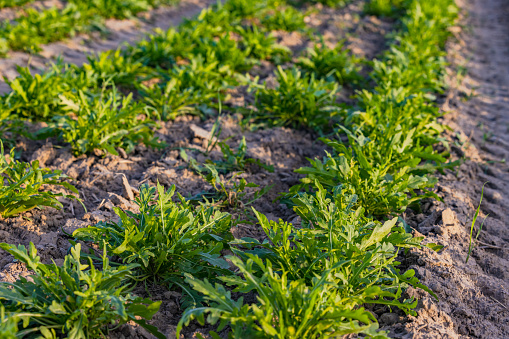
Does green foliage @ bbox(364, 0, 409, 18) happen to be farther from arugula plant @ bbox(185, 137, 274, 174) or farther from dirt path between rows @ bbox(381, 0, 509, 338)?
arugula plant @ bbox(185, 137, 274, 174)

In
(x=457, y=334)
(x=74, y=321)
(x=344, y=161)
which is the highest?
(x=344, y=161)

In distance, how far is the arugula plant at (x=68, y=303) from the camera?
69.1 inches

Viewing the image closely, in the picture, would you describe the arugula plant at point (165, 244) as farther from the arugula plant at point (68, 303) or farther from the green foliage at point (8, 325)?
the green foliage at point (8, 325)

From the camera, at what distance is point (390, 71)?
4680 millimetres

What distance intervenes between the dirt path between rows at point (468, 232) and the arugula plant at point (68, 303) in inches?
54.2

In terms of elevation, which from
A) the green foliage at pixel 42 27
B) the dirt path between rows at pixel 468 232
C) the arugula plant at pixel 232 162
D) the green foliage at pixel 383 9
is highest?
the green foliage at pixel 383 9

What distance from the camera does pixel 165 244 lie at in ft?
7.33

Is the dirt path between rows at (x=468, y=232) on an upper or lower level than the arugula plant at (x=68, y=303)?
lower

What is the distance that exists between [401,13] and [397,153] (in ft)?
22.1

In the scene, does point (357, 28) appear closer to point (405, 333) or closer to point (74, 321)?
point (405, 333)

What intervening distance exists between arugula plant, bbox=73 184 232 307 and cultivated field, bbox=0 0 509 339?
0.01 meters

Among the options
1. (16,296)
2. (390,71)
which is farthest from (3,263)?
(390,71)

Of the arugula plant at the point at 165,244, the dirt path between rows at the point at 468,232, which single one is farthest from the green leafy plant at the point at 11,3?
the dirt path between rows at the point at 468,232

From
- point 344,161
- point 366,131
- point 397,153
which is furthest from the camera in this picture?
point 366,131
